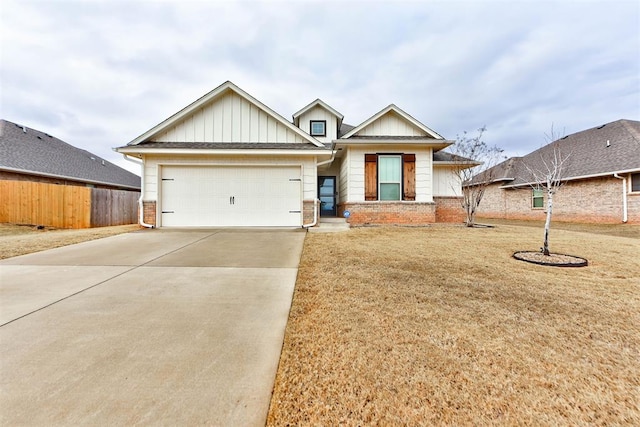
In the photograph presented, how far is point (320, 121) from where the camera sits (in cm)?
1405

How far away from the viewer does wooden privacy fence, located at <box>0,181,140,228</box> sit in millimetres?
10641

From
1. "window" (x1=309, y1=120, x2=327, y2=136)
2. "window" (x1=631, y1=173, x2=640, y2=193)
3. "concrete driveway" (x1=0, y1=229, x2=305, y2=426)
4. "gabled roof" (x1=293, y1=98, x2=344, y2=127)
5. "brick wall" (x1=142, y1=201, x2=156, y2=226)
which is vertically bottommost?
"concrete driveway" (x1=0, y1=229, x2=305, y2=426)

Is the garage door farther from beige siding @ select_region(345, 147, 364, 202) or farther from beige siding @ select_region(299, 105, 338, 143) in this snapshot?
beige siding @ select_region(299, 105, 338, 143)

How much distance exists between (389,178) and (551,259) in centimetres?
677

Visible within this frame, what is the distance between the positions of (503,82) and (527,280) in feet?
54.6

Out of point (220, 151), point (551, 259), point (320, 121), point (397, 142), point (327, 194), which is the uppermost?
point (320, 121)

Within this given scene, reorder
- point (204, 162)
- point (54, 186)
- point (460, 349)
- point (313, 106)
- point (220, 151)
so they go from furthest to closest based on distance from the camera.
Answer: point (313, 106) < point (54, 186) < point (204, 162) < point (220, 151) < point (460, 349)

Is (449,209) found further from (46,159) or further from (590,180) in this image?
(46,159)

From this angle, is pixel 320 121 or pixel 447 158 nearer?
pixel 447 158

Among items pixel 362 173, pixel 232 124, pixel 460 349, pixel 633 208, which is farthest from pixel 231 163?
pixel 633 208

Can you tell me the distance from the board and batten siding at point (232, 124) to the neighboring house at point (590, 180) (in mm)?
11342

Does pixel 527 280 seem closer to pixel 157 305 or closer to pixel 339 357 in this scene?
pixel 339 357

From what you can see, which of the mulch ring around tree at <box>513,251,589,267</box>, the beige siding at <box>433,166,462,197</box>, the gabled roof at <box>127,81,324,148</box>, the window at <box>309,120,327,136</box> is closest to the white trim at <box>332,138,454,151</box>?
the gabled roof at <box>127,81,324,148</box>

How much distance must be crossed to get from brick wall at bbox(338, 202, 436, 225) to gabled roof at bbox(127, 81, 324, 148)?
328 cm
